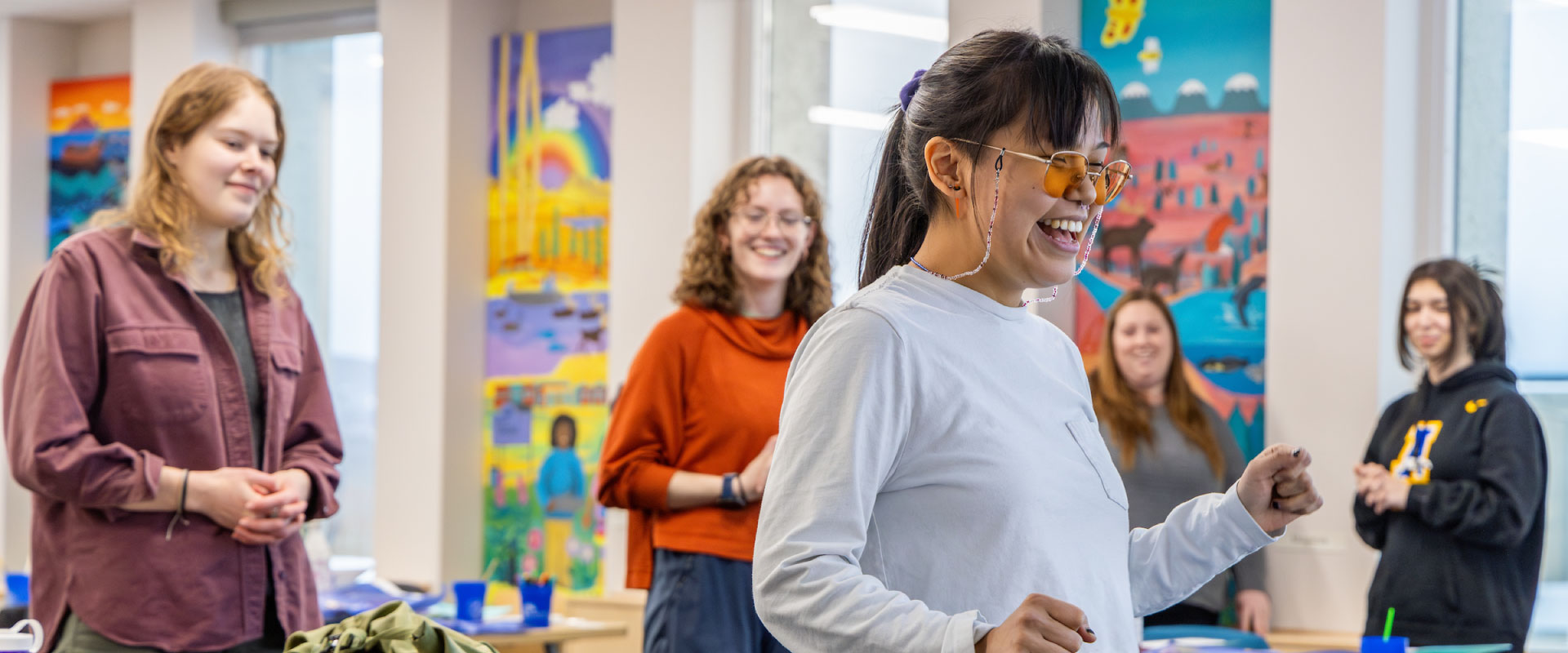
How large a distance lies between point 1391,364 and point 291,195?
4835 mm

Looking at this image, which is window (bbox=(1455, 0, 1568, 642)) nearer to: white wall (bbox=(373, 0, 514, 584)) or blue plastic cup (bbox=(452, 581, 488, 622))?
blue plastic cup (bbox=(452, 581, 488, 622))

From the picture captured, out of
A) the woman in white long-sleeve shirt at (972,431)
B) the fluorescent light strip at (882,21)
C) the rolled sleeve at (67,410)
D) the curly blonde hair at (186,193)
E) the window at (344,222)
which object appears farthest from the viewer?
the window at (344,222)

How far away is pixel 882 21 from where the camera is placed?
5.55 metres

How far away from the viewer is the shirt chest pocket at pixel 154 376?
240 centimetres

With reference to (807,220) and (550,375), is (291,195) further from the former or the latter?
(807,220)

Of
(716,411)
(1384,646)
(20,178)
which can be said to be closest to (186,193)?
(716,411)

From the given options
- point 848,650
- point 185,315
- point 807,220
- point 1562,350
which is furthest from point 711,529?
point 1562,350

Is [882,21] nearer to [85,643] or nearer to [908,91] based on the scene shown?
[85,643]

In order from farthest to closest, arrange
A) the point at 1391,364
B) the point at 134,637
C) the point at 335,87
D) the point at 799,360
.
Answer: the point at 335,87 → the point at 1391,364 → the point at 134,637 → the point at 799,360

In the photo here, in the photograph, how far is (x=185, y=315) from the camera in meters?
2.48

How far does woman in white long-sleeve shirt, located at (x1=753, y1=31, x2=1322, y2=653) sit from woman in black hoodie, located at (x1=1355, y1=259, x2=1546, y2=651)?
2604 millimetres

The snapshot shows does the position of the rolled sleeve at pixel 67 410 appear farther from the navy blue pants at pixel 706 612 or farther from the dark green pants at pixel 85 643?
the navy blue pants at pixel 706 612

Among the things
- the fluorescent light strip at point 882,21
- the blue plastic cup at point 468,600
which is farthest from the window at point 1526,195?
the blue plastic cup at point 468,600

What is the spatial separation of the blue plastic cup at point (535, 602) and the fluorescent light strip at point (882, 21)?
2584 millimetres
